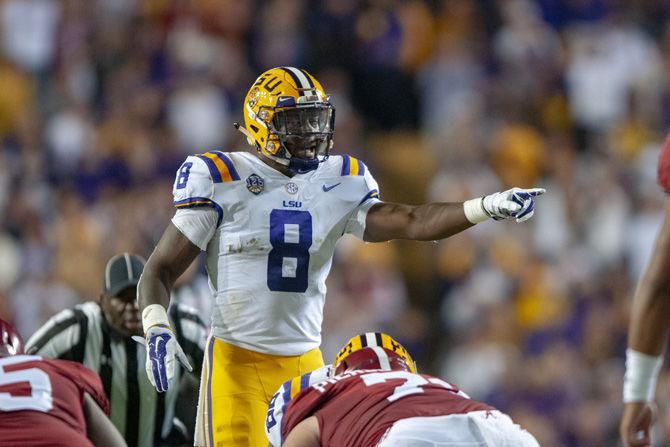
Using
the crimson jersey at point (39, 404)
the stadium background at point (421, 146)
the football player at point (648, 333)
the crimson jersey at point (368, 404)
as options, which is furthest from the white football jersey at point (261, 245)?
the stadium background at point (421, 146)

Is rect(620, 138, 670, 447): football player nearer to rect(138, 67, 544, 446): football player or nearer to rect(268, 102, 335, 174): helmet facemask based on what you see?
rect(138, 67, 544, 446): football player

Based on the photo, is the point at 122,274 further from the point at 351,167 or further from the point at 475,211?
the point at 475,211

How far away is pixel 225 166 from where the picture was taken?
17.1 feet

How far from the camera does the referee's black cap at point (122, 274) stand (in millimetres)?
6031

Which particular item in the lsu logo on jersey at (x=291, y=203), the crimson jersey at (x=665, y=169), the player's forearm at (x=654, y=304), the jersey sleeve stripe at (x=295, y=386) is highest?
the crimson jersey at (x=665, y=169)

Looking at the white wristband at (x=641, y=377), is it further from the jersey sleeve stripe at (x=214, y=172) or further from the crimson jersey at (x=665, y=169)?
the jersey sleeve stripe at (x=214, y=172)

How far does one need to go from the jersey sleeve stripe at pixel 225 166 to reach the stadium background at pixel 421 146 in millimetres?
4541

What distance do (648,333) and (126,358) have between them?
3.12 meters

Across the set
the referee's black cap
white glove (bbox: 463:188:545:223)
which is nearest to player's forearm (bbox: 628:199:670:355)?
white glove (bbox: 463:188:545:223)

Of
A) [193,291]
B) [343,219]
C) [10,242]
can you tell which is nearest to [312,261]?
[343,219]

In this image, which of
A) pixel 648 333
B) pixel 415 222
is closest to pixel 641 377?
pixel 648 333

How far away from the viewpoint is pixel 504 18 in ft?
39.9

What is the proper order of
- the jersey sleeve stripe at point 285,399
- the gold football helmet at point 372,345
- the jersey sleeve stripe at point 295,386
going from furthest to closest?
the gold football helmet at point 372,345, the jersey sleeve stripe at point 295,386, the jersey sleeve stripe at point 285,399

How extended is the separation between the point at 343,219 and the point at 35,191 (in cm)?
577
